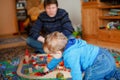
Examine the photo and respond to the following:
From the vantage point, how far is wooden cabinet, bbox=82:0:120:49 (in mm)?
2902

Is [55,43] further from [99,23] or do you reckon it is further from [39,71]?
[99,23]

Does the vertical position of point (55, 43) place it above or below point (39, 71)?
above

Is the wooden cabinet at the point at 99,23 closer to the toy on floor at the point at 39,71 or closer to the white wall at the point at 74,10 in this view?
the white wall at the point at 74,10

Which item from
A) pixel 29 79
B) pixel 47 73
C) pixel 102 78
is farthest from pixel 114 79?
pixel 29 79

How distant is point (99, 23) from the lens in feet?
10.2

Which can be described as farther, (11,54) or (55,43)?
(11,54)

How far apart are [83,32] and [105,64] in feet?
6.84

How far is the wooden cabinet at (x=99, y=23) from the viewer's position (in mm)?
2902

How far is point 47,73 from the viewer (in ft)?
5.16

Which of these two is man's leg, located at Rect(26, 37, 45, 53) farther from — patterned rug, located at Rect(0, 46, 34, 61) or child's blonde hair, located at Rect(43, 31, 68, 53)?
child's blonde hair, located at Rect(43, 31, 68, 53)

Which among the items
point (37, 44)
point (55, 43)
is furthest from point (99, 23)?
point (55, 43)

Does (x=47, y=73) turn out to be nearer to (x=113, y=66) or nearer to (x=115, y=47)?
(x=113, y=66)

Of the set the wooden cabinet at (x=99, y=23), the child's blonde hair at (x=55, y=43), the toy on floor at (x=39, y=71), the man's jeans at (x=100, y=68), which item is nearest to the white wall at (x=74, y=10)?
the wooden cabinet at (x=99, y=23)

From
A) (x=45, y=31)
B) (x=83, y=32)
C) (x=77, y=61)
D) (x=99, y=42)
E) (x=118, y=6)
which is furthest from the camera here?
(x=83, y=32)
